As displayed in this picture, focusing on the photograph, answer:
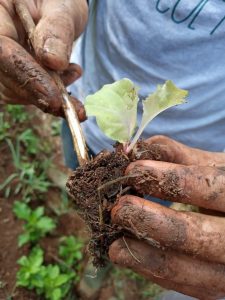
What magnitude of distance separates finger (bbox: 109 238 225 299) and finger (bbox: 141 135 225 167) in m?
0.23

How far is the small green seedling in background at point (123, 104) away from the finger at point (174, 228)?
8.1 inches

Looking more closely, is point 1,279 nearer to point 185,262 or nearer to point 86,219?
point 86,219

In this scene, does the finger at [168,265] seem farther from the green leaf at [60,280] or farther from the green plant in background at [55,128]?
the green plant in background at [55,128]

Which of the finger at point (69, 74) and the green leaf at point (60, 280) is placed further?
the green leaf at point (60, 280)

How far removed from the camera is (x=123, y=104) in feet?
3.33

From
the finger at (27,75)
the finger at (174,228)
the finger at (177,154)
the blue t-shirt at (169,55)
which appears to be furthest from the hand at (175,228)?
the blue t-shirt at (169,55)

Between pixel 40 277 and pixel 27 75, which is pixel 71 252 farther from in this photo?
pixel 27 75

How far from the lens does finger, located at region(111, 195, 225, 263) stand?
0.85 metres

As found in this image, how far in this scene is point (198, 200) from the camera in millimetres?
901

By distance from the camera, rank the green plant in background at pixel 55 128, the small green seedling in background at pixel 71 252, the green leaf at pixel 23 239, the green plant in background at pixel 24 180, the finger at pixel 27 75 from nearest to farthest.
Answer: the finger at pixel 27 75 < the green leaf at pixel 23 239 < the small green seedling in background at pixel 71 252 < the green plant in background at pixel 24 180 < the green plant in background at pixel 55 128

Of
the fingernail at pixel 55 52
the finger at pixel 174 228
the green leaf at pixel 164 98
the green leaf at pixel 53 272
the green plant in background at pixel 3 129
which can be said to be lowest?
the green leaf at pixel 53 272

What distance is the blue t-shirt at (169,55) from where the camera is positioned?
1.29 metres

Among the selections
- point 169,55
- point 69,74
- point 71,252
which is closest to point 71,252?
point 71,252

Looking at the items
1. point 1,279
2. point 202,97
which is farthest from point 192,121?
point 1,279
